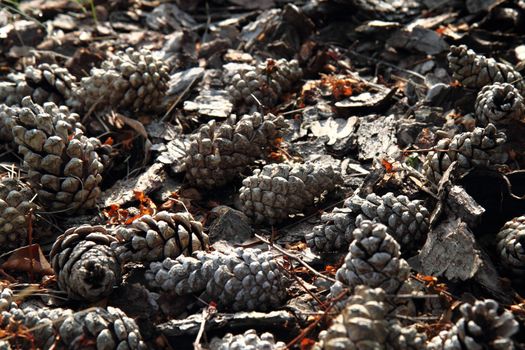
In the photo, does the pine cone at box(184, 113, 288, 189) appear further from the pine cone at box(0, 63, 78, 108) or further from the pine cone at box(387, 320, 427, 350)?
the pine cone at box(387, 320, 427, 350)

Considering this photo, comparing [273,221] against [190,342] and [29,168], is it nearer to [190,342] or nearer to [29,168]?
[190,342]

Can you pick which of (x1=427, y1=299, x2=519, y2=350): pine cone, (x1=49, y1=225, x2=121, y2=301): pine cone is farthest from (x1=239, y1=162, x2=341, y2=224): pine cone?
(x1=427, y1=299, x2=519, y2=350): pine cone

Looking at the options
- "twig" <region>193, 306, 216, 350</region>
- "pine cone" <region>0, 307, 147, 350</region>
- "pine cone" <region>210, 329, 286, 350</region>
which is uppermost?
"pine cone" <region>0, 307, 147, 350</region>

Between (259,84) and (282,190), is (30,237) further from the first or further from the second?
(259,84)

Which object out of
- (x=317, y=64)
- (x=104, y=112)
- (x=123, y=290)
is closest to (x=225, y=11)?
(x=317, y=64)

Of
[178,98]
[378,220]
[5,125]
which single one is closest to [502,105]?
[378,220]
